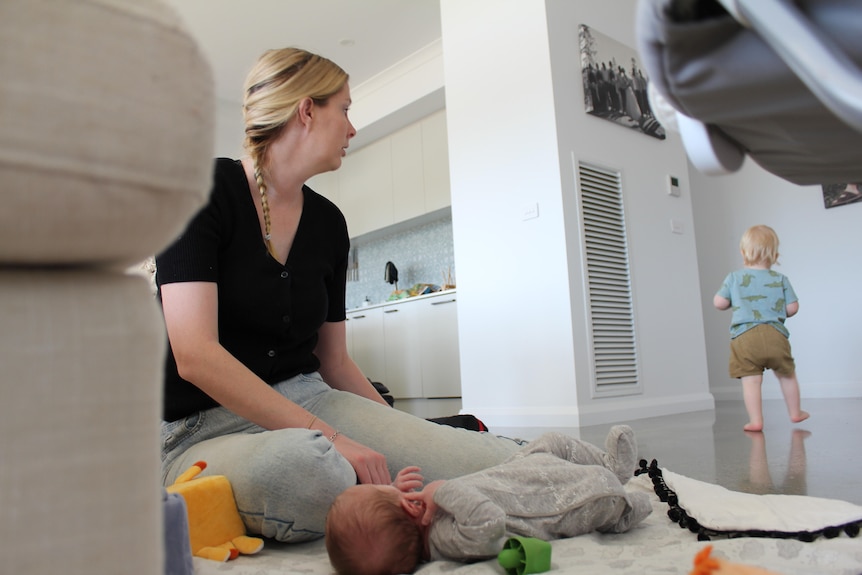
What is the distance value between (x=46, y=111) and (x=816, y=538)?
1.09 meters

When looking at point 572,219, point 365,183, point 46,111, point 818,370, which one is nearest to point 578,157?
point 572,219

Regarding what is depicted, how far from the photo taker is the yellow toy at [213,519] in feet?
3.36

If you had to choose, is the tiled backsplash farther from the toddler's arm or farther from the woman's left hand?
the woman's left hand

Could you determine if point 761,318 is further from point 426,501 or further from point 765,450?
point 426,501

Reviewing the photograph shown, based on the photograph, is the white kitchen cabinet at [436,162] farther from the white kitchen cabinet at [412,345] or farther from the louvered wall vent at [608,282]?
the louvered wall vent at [608,282]

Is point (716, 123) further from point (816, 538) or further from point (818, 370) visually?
point (818, 370)

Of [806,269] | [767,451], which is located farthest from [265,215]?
[806,269]

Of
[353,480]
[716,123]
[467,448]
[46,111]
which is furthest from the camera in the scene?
[467,448]

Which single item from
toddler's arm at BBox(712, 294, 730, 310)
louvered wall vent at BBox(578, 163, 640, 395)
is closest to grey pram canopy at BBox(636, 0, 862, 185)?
toddler's arm at BBox(712, 294, 730, 310)

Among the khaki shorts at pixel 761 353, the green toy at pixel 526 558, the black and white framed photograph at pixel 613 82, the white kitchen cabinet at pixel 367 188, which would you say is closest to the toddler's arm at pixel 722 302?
the khaki shorts at pixel 761 353

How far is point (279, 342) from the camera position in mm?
1377

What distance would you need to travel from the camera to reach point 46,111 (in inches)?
12.7

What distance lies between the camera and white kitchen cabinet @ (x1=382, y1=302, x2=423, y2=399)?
5324 millimetres

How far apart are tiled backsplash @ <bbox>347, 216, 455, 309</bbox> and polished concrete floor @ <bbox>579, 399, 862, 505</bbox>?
2877 millimetres
